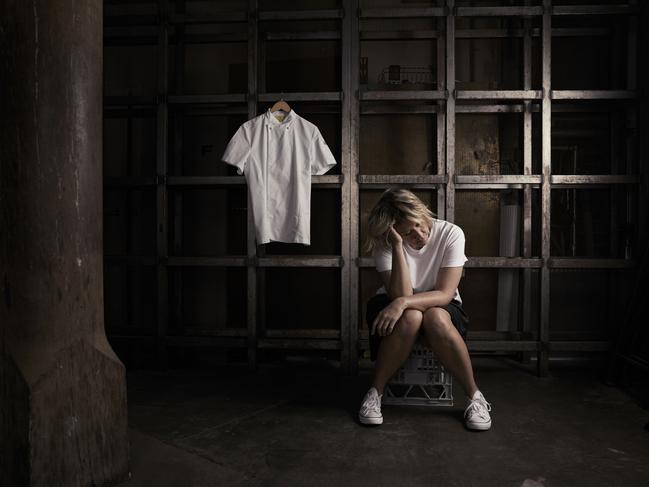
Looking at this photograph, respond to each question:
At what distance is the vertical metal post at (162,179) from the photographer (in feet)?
12.0

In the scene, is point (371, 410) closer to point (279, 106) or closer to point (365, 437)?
point (365, 437)

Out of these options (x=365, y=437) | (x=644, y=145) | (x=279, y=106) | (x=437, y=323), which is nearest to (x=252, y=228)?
(x=279, y=106)

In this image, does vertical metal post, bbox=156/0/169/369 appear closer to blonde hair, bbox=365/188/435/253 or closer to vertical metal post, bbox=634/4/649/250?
blonde hair, bbox=365/188/435/253

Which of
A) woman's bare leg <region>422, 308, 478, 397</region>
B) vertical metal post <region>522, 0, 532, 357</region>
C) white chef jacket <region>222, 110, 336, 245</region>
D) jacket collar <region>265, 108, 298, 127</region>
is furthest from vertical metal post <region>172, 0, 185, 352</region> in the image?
vertical metal post <region>522, 0, 532, 357</region>

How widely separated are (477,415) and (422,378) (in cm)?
38

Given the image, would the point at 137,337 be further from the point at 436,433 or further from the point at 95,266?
the point at 436,433

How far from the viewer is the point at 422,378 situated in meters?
2.86

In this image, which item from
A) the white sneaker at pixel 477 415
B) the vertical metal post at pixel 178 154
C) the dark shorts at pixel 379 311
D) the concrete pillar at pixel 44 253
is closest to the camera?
the concrete pillar at pixel 44 253

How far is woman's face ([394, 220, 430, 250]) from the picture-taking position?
283 centimetres

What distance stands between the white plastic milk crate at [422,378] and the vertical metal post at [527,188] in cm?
127

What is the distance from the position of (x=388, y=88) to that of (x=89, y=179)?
2614 mm

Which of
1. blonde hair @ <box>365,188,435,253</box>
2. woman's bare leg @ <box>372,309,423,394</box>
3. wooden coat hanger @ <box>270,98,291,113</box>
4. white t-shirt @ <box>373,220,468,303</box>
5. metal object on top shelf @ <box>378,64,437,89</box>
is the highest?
metal object on top shelf @ <box>378,64,437,89</box>

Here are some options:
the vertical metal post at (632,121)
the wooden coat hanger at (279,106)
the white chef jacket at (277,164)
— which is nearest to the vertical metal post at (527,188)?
the vertical metal post at (632,121)

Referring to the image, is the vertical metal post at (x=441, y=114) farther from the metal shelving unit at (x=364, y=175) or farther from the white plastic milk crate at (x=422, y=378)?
the white plastic milk crate at (x=422, y=378)
